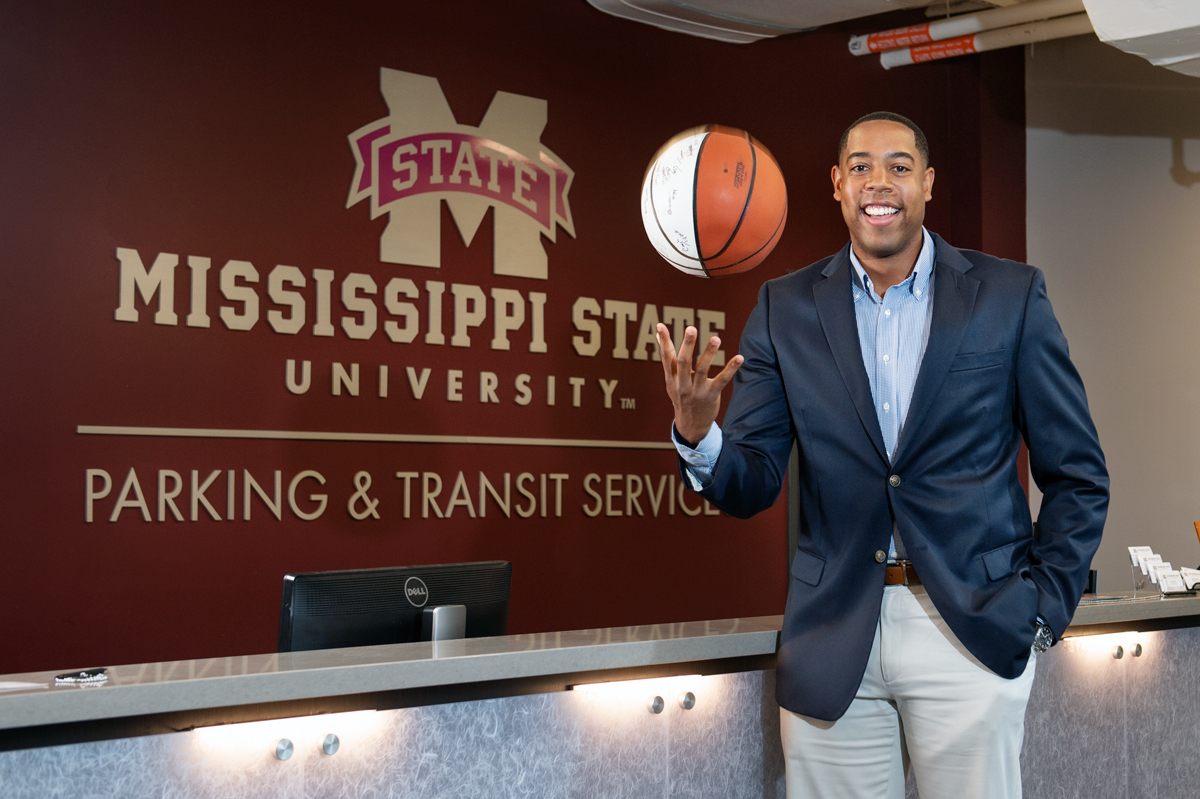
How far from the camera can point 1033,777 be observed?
2572 mm

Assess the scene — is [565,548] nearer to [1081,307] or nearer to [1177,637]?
[1177,637]

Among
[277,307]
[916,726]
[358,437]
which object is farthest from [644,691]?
[277,307]

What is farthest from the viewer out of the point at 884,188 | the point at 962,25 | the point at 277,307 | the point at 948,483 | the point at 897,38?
the point at 897,38

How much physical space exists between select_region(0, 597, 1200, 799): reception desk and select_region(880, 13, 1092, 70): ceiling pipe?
356 cm

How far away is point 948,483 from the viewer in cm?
182

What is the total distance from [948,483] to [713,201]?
123cm

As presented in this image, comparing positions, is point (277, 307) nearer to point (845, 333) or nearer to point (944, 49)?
point (845, 333)

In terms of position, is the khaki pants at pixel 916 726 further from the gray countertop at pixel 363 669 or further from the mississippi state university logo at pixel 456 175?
the mississippi state university logo at pixel 456 175

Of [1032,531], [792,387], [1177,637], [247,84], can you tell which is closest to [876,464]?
[792,387]

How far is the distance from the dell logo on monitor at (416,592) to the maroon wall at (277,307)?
6.80ft

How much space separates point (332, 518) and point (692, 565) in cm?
180

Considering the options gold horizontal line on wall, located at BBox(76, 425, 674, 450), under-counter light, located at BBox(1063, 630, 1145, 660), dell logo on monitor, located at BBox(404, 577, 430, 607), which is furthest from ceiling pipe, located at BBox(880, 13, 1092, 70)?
dell logo on monitor, located at BBox(404, 577, 430, 607)

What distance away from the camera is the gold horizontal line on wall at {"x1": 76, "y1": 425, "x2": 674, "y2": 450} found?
3863mm

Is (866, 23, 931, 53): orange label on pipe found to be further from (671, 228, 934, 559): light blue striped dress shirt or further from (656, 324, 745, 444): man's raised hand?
(656, 324, 745, 444): man's raised hand
